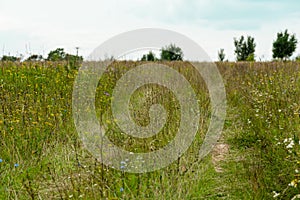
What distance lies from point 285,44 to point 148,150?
31216mm

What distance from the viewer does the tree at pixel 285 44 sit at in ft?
101

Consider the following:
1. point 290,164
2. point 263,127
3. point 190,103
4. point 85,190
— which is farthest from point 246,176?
point 190,103

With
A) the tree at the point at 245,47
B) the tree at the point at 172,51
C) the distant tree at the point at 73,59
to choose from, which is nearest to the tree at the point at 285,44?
the tree at the point at 245,47

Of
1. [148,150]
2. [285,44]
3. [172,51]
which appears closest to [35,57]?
[172,51]

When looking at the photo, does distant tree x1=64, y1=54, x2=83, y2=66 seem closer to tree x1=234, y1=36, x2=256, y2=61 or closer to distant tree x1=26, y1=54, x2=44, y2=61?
distant tree x1=26, y1=54, x2=44, y2=61

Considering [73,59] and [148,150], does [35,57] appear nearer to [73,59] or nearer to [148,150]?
[73,59]

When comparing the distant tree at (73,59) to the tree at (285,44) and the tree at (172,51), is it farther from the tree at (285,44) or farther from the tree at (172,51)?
the tree at (285,44)

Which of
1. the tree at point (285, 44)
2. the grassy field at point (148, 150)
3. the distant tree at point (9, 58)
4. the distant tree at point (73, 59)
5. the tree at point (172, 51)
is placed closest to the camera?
the grassy field at point (148, 150)

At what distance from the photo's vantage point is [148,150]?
314 cm

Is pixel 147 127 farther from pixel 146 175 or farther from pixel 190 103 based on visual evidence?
pixel 190 103

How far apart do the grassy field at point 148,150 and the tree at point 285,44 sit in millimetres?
28271

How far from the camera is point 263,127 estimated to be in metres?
3.71

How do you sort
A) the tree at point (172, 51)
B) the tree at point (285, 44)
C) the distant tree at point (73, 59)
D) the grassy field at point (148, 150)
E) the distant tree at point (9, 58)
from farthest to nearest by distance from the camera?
1. the tree at point (285, 44)
2. the distant tree at point (9, 58)
3. the distant tree at point (73, 59)
4. the tree at point (172, 51)
5. the grassy field at point (148, 150)

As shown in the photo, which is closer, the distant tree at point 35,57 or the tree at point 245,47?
the distant tree at point 35,57
